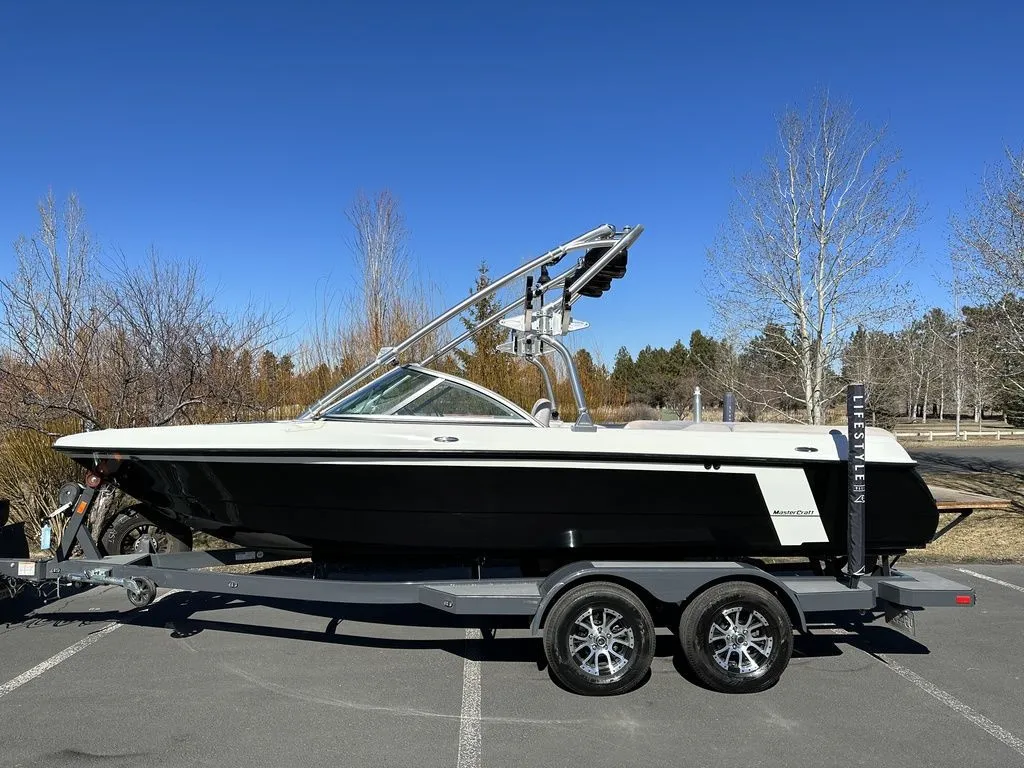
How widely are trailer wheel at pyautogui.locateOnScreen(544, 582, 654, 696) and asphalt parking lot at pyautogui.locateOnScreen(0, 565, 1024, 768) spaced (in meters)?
0.10

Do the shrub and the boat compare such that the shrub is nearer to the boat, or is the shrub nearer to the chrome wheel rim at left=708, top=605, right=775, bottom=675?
the boat

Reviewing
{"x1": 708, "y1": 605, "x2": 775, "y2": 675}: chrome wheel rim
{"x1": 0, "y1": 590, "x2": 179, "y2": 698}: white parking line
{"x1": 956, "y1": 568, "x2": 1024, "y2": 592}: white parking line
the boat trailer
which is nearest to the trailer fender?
the boat trailer

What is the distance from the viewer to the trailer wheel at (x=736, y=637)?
165 inches

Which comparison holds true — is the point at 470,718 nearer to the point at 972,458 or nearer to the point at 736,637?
the point at 736,637

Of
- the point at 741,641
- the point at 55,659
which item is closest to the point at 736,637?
the point at 741,641

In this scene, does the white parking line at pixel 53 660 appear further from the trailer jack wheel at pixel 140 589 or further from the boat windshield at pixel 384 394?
the boat windshield at pixel 384 394

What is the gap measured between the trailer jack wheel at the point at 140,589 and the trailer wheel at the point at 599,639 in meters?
2.56

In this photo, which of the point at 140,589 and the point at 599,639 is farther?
the point at 140,589

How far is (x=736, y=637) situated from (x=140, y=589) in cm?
370

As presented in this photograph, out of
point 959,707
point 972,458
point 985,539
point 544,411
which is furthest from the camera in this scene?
point 972,458

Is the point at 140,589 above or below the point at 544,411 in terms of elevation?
below

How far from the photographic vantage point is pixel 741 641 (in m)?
4.25

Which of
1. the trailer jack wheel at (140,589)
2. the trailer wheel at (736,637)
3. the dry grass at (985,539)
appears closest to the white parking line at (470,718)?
the trailer wheel at (736,637)

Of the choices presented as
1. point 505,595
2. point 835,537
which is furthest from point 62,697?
point 835,537
